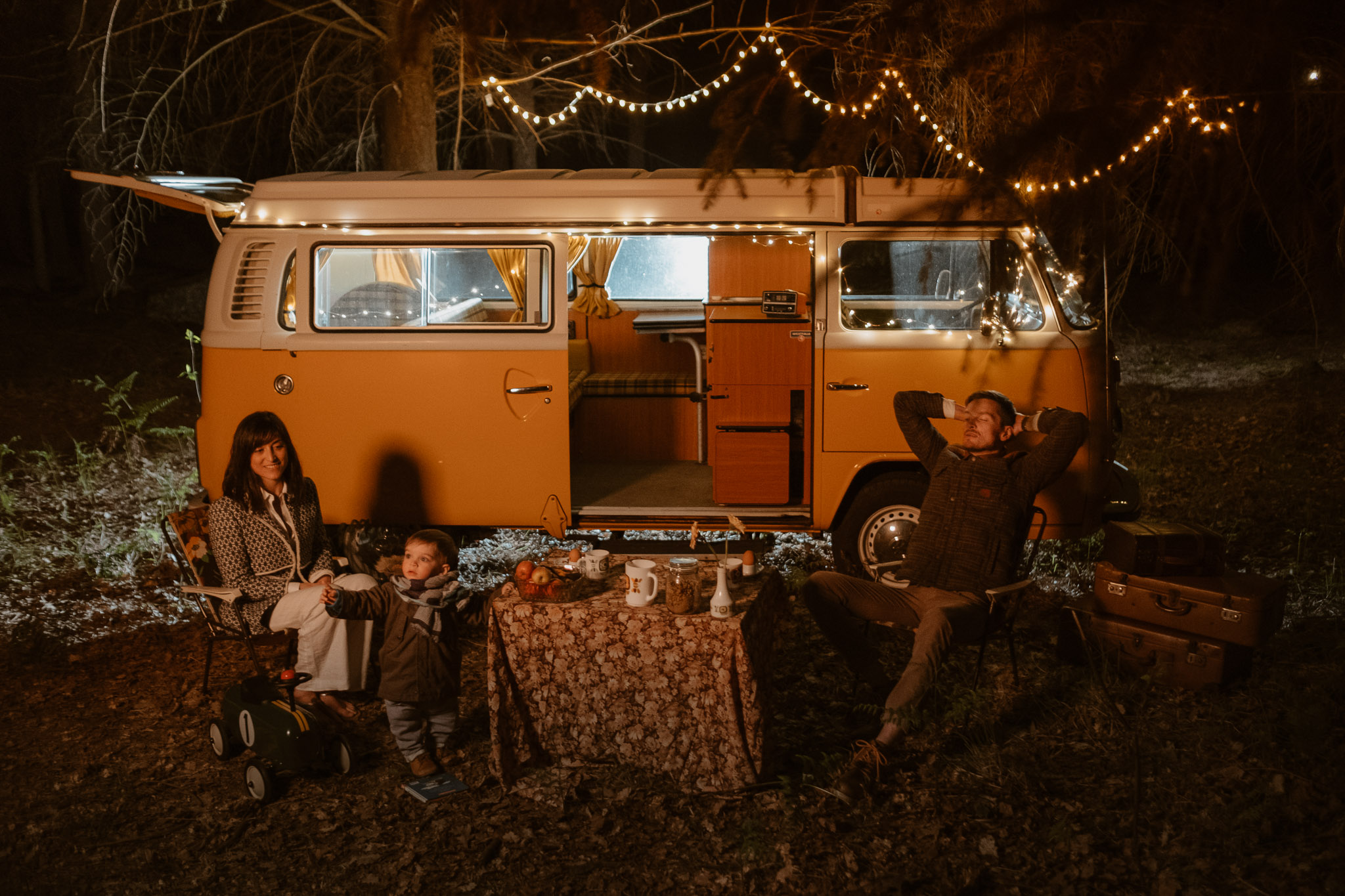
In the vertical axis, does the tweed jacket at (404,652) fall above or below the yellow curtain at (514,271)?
below

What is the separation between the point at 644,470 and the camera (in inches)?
288

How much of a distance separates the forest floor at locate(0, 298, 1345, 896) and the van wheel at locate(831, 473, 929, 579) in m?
0.54

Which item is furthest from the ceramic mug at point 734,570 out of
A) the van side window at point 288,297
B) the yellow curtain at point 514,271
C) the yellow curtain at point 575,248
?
the van side window at point 288,297

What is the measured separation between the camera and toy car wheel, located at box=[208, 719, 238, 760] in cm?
416

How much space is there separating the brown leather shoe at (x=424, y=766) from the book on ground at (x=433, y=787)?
2cm

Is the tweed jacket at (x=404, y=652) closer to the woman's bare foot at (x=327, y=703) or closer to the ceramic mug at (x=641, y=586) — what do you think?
the woman's bare foot at (x=327, y=703)

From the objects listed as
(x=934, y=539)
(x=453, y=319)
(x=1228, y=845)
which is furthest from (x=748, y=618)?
(x=453, y=319)

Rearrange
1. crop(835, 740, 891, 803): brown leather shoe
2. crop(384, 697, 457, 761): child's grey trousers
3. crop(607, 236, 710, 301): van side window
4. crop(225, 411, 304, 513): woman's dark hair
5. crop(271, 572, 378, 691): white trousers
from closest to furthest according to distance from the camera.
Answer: crop(835, 740, 891, 803): brown leather shoe, crop(384, 697, 457, 761): child's grey trousers, crop(271, 572, 378, 691): white trousers, crop(225, 411, 304, 513): woman's dark hair, crop(607, 236, 710, 301): van side window

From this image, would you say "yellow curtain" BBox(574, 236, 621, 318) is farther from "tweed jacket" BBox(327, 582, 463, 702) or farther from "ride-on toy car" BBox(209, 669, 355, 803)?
"ride-on toy car" BBox(209, 669, 355, 803)

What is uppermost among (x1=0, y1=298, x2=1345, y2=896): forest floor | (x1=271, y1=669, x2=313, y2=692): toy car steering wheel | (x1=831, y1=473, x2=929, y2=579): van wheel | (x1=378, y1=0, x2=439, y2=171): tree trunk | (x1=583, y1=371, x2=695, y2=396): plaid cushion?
(x1=378, y1=0, x2=439, y2=171): tree trunk

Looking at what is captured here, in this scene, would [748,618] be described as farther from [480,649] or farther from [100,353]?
[100,353]

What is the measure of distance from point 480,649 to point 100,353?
13.7 m

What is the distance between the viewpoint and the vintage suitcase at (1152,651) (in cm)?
455

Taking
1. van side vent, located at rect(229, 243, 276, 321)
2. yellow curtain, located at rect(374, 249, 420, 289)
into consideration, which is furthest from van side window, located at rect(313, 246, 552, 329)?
van side vent, located at rect(229, 243, 276, 321)
